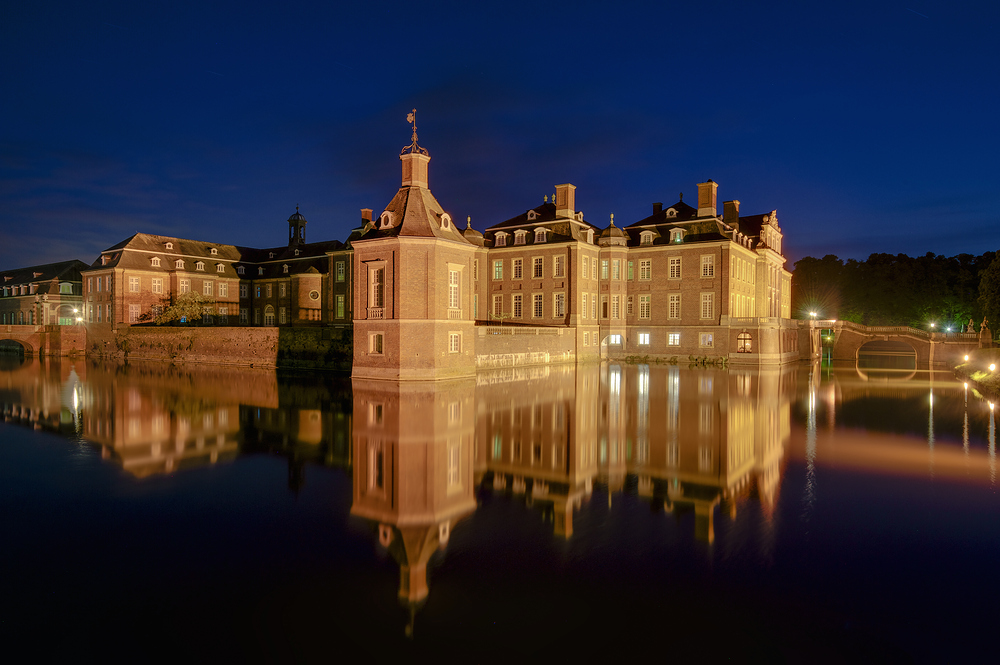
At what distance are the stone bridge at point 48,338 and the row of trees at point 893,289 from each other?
278 feet

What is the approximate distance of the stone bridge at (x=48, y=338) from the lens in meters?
55.7

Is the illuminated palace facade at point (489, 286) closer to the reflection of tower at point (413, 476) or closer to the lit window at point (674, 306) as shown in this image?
the lit window at point (674, 306)

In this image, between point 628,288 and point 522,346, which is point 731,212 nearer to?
point 628,288

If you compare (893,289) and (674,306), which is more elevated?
(893,289)

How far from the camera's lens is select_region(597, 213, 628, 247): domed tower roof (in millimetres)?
48031

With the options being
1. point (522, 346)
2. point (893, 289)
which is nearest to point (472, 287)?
point (522, 346)

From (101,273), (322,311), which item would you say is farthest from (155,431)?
(101,273)

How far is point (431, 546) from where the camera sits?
27.7 ft

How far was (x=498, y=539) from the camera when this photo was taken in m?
8.68

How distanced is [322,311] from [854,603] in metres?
53.7

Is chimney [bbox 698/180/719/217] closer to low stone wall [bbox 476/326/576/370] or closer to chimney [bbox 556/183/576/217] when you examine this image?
chimney [bbox 556/183/576/217]

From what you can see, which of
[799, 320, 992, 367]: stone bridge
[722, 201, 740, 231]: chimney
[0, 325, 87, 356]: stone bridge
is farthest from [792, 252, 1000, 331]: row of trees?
[0, 325, 87, 356]: stone bridge

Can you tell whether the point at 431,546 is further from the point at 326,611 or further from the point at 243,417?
the point at 243,417

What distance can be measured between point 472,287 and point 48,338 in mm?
48266
